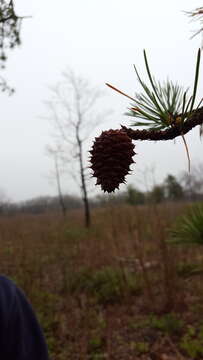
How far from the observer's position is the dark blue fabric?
1.35m

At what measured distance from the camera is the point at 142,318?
14.5ft

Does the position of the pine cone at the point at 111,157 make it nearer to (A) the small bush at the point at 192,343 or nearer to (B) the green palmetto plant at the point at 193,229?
(B) the green palmetto plant at the point at 193,229

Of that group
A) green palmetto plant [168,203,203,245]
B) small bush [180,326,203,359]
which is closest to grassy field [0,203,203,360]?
small bush [180,326,203,359]

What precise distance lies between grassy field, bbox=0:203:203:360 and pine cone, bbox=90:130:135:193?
256cm

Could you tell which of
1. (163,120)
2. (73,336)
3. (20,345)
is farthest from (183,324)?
(163,120)

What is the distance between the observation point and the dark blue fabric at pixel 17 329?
135 cm

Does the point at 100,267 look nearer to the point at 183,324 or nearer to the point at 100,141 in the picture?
the point at 183,324

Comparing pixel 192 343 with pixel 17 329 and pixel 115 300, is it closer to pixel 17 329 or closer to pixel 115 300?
pixel 115 300

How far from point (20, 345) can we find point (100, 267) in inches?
185

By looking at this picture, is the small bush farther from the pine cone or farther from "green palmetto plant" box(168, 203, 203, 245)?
the pine cone

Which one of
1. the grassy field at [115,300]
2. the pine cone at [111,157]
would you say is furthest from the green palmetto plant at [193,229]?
the grassy field at [115,300]

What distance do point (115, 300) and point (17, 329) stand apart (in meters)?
3.73

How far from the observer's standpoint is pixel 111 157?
0.32 meters

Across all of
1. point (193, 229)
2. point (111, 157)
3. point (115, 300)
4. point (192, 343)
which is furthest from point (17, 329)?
point (115, 300)
